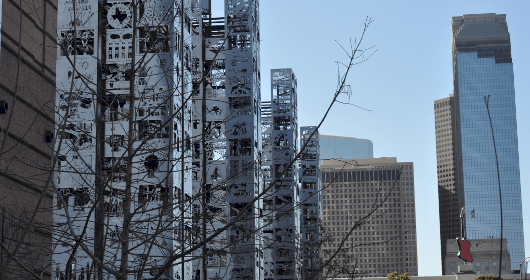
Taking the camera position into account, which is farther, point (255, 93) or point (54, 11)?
point (255, 93)

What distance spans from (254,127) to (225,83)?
270 centimetres

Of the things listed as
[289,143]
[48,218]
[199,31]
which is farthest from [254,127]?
[48,218]

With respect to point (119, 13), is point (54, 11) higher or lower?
lower

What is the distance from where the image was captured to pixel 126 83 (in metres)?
28.8

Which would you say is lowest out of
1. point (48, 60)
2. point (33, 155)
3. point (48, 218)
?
point (48, 218)

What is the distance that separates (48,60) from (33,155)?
258cm

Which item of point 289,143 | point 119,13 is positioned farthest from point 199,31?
point 289,143

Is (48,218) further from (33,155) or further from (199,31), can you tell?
(199,31)

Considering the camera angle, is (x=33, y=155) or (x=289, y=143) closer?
(x=33, y=155)

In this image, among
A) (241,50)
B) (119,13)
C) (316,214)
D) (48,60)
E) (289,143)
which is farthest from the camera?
(316,214)

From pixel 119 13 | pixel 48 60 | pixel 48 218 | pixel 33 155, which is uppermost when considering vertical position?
pixel 119 13

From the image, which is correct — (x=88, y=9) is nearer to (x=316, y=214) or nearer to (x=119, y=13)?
(x=119, y=13)

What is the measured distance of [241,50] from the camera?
36.0 meters

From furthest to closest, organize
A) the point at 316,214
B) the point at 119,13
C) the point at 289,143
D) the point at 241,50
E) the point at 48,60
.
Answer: the point at 316,214 → the point at 289,143 → the point at 241,50 → the point at 119,13 → the point at 48,60
